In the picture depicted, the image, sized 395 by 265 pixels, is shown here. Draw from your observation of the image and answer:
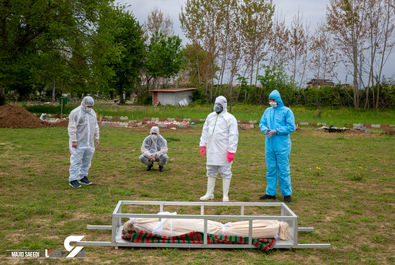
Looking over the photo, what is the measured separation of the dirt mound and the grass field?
5.03 m

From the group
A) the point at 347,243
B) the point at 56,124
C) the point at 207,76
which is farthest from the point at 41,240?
the point at 207,76

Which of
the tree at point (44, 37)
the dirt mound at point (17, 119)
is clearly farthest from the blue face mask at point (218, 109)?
the tree at point (44, 37)

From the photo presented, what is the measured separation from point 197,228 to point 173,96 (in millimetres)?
39818

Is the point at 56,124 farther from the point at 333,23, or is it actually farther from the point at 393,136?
the point at 333,23

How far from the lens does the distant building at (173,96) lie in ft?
143

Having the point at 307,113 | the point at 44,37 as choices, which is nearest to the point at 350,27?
the point at 307,113

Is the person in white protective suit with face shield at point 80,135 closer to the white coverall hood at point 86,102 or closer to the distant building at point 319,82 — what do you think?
the white coverall hood at point 86,102

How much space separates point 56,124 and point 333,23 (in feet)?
83.9

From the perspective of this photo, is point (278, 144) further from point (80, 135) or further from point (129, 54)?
point (129, 54)

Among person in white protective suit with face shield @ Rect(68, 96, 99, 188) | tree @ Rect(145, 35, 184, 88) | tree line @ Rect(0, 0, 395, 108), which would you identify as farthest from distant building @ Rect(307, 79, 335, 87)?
person in white protective suit with face shield @ Rect(68, 96, 99, 188)

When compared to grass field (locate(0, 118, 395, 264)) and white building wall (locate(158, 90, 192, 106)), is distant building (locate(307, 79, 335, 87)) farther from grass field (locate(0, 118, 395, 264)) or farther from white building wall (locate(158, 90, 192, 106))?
grass field (locate(0, 118, 395, 264))

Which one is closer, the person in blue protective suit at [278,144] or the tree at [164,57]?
the person in blue protective suit at [278,144]

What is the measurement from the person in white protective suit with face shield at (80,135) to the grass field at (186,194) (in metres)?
0.41

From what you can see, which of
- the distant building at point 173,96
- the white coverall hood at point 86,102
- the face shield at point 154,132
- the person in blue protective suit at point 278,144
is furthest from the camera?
the distant building at point 173,96
